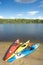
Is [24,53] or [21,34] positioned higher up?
[24,53]

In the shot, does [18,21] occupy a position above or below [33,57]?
below

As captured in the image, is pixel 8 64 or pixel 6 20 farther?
pixel 6 20

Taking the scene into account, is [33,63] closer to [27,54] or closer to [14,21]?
[27,54]

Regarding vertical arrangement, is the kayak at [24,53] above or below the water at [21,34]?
above

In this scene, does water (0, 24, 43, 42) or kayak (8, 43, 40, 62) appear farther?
water (0, 24, 43, 42)

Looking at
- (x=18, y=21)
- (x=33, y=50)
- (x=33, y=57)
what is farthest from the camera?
(x=18, y=21)

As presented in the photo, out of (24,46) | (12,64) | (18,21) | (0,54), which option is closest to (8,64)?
(12,64)

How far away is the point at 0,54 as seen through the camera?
47.9 ft

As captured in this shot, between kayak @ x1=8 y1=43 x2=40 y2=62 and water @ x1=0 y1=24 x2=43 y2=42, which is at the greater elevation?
kayak @ x1=8 y1=43 x2=40 y2=62

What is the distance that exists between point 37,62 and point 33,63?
0.42 metres

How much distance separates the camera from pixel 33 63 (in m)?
12.4

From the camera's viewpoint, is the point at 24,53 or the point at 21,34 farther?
the point at 21,34

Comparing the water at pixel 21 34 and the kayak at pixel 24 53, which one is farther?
the water at pixel 21 34

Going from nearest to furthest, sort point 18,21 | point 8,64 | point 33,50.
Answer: point 8,64 < point 33,50 < point 18,21
